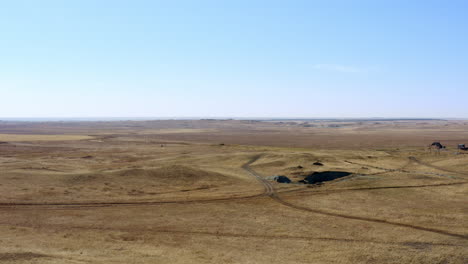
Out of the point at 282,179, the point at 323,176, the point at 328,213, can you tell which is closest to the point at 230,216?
the point at 328,213

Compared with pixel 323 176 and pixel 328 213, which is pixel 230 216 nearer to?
pixel 328 213

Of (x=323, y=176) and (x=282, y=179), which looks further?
(x=323, y=176)

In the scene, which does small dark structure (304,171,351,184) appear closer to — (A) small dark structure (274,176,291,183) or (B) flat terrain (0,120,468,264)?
(B) flat terrain (0,120,468,264)

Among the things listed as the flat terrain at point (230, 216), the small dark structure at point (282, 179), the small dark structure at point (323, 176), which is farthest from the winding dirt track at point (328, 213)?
the small dark structure at point (323, 176)

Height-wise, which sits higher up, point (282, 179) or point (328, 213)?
point (282, 179)

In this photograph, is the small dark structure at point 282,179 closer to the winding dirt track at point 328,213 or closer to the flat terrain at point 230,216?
the flat terrain at point 230,216

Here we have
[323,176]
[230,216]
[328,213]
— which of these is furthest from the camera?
[323,176]


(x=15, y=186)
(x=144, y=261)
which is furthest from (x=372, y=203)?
(x=15, y=186)

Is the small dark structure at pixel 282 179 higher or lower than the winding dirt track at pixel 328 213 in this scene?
higher

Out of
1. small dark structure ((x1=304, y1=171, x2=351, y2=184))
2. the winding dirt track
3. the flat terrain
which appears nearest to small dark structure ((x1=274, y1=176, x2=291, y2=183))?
the flat terrain
